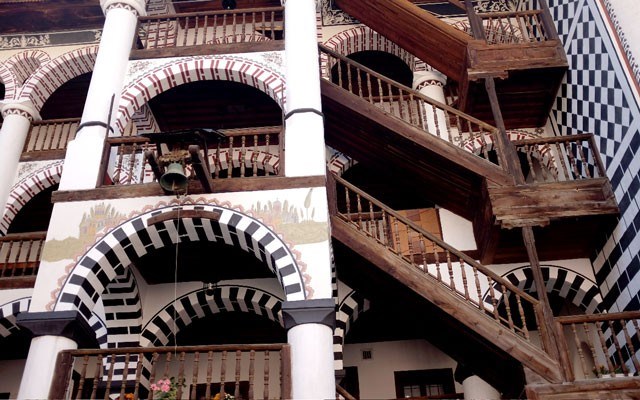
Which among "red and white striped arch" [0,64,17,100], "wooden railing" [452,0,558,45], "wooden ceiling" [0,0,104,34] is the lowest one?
"wooden railing" [452,0,558,45]

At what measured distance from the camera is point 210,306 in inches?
359

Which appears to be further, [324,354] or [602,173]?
[602,173]

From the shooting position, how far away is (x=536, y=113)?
9.83m

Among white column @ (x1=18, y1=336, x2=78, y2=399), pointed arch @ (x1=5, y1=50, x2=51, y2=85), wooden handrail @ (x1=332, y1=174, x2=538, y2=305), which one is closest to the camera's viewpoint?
white column @ (x1=18, y1=336, x2=78, y2=399)

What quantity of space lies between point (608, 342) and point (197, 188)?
5.67m

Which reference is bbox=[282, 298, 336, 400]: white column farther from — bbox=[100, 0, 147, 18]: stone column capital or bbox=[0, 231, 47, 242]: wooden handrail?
bbox=[100, 0, 147, 18]: stone column capital

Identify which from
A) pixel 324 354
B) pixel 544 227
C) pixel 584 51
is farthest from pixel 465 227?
pixel 324 354

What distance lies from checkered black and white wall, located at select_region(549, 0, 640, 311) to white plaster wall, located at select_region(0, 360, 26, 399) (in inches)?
359

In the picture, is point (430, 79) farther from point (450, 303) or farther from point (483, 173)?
point (450, 303)

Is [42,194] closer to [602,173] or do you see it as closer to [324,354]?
[324,354]

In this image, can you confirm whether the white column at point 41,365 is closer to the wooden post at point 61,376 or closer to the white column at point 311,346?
the wooden post at point 61,376

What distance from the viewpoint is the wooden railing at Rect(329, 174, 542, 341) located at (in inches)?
267

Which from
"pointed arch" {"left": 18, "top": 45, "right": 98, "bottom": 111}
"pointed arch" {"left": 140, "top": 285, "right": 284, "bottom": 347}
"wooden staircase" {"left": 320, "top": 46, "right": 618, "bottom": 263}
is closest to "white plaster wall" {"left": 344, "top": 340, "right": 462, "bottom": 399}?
"pointed arch" {"left": 140, "top": 285, "right": 284, "bottom": 347}

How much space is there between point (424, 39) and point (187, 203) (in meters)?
4.77
